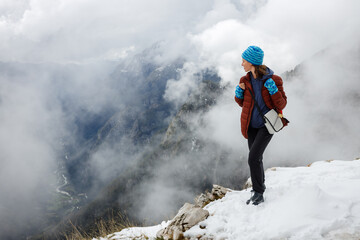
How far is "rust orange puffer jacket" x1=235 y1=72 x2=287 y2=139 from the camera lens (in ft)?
16.7

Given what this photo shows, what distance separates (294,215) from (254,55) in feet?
13.2

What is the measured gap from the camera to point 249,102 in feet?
18.3

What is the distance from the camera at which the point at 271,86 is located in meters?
4.99

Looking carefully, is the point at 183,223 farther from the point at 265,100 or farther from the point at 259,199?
the point at 265,100

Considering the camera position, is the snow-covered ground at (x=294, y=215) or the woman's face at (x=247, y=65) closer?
the snow-covered ground at (x=294, y=215)

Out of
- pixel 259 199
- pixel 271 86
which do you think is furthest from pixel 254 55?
pixel 259 199

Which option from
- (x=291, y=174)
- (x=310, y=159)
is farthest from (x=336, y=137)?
(x=291, y=174)

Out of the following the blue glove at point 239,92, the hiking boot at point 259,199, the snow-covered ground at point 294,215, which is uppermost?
the blue glove at point 239,92

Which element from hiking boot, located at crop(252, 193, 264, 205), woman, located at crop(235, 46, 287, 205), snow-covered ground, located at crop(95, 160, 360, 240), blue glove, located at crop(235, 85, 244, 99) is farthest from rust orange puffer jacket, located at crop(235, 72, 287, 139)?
snow-covered ground, located at crop(95, 160, 360, 240)

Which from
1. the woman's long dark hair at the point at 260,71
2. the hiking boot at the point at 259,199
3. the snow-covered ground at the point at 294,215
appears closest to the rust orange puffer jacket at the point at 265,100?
the woman's long dark hair at the point at 260,71

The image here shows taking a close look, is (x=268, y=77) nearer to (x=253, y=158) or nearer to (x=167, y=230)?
(x=253, y=158)

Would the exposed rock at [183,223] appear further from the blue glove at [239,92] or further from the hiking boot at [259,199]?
the blue glove at [239,92]

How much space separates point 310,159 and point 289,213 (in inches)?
8159

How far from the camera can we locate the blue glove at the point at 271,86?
498 centimetres
